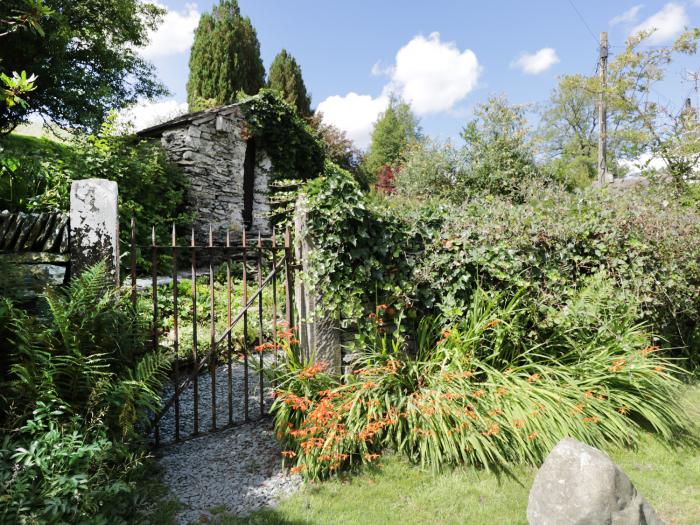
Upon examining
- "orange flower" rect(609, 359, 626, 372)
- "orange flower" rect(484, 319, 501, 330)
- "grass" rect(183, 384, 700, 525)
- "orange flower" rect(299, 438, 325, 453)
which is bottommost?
"grass" rect(183, 384, 700, 525)

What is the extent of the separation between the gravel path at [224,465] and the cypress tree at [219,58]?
62.4 feet

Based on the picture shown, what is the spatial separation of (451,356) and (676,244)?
3635 millimetres

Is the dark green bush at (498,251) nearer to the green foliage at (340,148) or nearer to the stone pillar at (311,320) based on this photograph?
the stone pillar at (311,320)

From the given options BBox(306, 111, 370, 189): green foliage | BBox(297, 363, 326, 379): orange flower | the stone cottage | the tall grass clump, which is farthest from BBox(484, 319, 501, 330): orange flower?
BBox(306, 111, 370, 189): green foliage

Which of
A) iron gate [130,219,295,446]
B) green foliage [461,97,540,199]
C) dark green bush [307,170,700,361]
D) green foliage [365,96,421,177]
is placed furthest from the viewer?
green foliage [365,96,421,177]

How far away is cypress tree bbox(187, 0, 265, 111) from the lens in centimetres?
2052

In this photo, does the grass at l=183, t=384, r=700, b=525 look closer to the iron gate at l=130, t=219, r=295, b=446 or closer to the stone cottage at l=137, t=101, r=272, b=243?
the iron gate at l=130, t=219, r=295, b=446

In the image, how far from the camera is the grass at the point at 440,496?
116 inches

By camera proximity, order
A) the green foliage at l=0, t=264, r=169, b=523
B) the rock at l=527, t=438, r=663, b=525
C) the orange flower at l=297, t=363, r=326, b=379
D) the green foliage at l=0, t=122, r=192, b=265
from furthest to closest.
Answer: the green foliage at l=0, t=122, r=192, b=265 → the orange flower at l=297, t=363, r=326, b=379 → the rock at l=527, t=438, r=663, b=525 → the green foliage at l=0, t=264, r=169, b=523

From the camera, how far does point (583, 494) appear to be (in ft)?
8.13

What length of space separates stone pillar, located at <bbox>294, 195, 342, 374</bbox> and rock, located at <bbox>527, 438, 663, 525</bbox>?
202 cm

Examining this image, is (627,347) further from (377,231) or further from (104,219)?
(104,219)

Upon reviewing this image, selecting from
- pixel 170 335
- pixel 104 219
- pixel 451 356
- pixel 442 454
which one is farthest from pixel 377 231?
pixel 170 335

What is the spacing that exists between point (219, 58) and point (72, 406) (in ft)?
70.8
